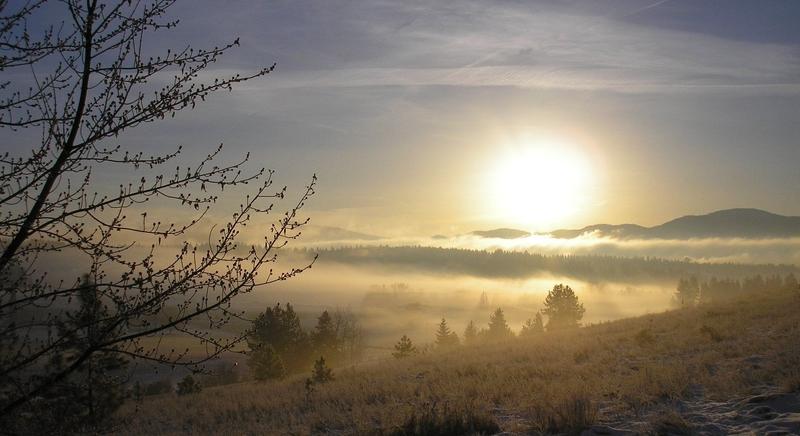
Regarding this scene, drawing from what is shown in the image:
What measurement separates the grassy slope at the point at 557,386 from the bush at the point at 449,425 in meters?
0.20

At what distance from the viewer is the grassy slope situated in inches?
374

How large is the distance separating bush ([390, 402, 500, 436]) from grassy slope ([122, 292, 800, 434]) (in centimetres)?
20

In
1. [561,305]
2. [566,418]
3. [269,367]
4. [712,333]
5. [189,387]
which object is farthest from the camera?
[561,305]

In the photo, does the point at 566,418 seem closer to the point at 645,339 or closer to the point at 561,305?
the point at 645,339

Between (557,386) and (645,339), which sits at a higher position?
(557,386)

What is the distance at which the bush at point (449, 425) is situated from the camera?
874 centimetres

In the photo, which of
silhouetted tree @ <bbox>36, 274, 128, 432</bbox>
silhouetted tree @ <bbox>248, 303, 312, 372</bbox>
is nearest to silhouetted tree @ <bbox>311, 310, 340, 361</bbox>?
silhouetted tree @ <bbox>248, 303, 312, 372</bbox>

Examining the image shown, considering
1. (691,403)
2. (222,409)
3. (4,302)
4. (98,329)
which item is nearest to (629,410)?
(691,403)

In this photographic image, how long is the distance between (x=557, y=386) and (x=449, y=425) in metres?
3.72

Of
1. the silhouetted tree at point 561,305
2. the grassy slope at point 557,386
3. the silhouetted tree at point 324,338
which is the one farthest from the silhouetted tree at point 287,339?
the silhouetted tree at point 561,305

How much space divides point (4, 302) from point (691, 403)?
1062cm

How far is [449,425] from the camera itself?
885cm

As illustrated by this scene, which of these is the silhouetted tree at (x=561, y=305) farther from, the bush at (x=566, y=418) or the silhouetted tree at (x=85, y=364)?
the silhouetted tree at (x=85, y=364)

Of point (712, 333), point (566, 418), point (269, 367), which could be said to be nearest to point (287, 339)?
point (269, 367)
